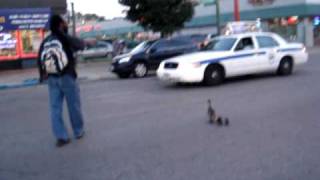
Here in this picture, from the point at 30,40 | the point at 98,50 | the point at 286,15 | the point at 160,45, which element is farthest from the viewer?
the point at 286,15

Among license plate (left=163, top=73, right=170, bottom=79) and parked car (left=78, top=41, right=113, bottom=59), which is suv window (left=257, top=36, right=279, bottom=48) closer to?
license plate (left=163, top=73, right=170, bottom=79)

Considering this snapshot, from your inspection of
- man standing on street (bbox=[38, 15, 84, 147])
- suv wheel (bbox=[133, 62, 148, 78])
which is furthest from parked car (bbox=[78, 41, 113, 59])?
man standing on street (bbox=[38, 15, 84, 147])

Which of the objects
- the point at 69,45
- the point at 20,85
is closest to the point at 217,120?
the point at 69,45

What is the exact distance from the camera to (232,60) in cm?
1673

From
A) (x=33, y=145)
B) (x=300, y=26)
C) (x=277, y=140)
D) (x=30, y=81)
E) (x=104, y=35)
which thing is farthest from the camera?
(x=104, y=35)

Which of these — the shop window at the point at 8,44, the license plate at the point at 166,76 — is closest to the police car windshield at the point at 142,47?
the license plate at the point at 166,76

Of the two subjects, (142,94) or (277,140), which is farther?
(142,94)

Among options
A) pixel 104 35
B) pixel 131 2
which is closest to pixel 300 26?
pixel 131 2

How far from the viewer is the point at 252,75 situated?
60.9 ft

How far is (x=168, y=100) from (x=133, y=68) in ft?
29.5

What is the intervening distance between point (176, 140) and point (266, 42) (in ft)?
32.5

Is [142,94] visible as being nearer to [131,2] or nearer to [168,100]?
[168,100]

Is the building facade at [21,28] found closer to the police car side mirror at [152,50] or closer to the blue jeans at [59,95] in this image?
the police car side mirror at [152,50]

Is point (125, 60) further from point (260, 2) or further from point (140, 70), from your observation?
point (260, 2)
